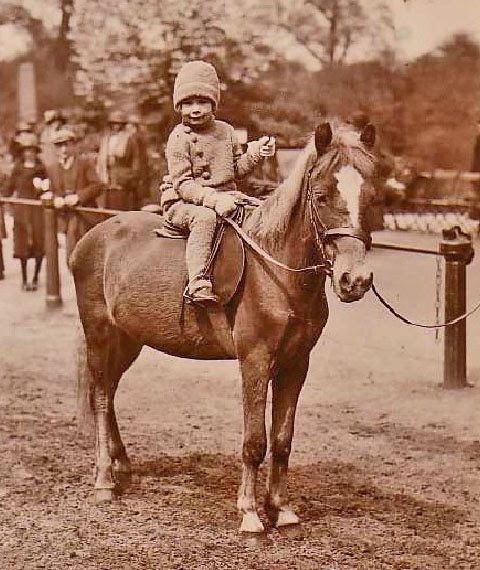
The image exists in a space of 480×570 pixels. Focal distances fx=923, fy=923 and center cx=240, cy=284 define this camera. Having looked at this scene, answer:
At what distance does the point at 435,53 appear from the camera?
2.50 meters

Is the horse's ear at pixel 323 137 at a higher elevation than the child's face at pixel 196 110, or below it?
below

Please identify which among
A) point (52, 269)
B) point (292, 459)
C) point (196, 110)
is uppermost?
point (196, 110)

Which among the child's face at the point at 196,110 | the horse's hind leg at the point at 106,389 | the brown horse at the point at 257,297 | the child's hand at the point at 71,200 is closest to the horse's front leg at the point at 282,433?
the brown horse at the point at 257,297

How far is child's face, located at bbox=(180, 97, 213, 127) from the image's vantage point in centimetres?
207

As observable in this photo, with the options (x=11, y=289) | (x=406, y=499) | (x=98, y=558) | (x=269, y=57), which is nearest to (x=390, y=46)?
(x=269, y=57)

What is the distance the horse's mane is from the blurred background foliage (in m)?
0.40

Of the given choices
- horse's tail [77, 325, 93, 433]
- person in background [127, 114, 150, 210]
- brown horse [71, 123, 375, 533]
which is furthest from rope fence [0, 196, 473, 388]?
brown horse [71, 123, 375, 533]

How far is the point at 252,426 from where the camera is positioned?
212 centimetres

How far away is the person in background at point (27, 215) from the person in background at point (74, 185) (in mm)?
264

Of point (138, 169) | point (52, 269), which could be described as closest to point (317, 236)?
point (138, 169)

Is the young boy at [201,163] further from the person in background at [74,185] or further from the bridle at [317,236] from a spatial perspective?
the person in background at [74,185]

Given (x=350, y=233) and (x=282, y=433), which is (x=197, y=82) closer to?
(x=350, y=233)

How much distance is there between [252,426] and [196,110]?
0.73m

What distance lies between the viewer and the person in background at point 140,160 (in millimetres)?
2828
